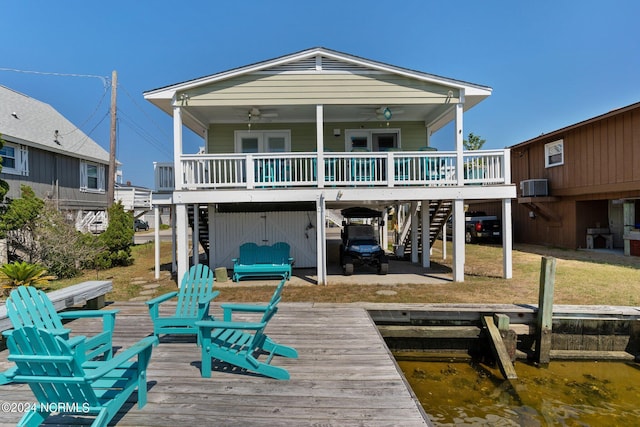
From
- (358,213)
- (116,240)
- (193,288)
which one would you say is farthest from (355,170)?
(116,240)

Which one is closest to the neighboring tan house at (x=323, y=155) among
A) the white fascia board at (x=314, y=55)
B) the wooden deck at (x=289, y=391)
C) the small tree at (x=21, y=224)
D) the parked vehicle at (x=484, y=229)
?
the white fascia board at (x=314, y=55)

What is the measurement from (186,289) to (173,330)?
0.63 metres

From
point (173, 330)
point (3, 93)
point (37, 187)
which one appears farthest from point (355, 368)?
point (3, 93)

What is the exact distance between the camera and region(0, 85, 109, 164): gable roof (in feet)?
50.8

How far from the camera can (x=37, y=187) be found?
52.9 ft

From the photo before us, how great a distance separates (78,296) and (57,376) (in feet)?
12.9

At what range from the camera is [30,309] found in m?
3.36

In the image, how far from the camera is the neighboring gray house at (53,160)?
49.3ft

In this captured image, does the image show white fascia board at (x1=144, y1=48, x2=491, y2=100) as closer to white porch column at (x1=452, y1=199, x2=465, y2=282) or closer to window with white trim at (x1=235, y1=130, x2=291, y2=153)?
window with white trim at (x1=235, y1=130, x2=291, y2=153)

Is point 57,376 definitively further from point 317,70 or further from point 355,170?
point 317,70

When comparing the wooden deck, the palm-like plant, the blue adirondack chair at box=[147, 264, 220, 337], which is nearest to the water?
the wooden deck

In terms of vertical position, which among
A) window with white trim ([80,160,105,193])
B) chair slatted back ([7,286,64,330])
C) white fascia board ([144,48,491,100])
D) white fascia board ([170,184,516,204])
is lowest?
chair slatted back ([7,286,64,330])

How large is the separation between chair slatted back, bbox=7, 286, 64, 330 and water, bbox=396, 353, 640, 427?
14.5ft

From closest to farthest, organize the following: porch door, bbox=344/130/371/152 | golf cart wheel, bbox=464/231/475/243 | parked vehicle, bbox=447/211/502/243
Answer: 1. porch door, bbox=344/130/371/152
2. parked vehicle, bbox=447/211/502/243
3. golf cart wheel, bbox=464/231/475/243
